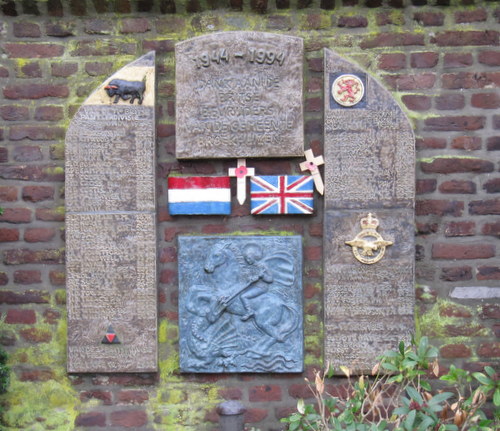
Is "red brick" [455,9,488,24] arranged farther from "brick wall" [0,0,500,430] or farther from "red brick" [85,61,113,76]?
"red brick" [85,61,113,76]

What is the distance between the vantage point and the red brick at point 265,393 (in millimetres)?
3291

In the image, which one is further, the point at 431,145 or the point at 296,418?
the point at 431,145

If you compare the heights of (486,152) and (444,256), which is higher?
(486,152)

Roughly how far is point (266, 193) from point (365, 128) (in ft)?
1.90

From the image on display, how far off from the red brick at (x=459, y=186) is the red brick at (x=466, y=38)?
679 millimetres

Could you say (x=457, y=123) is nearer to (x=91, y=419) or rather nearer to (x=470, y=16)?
(x=470, y=16)

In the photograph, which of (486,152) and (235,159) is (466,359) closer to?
(486,152)

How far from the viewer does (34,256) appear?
3.32m

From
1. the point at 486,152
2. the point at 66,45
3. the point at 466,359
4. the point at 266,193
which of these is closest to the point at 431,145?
the point at 486,152

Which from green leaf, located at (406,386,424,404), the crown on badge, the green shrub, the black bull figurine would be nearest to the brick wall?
the black bull figurine

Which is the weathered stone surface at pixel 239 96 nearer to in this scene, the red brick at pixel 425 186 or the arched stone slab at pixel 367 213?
the arched stone slab at pixel 367 213

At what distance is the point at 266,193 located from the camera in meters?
3.22

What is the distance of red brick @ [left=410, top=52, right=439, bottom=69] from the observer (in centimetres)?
323

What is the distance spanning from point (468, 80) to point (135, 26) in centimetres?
168
